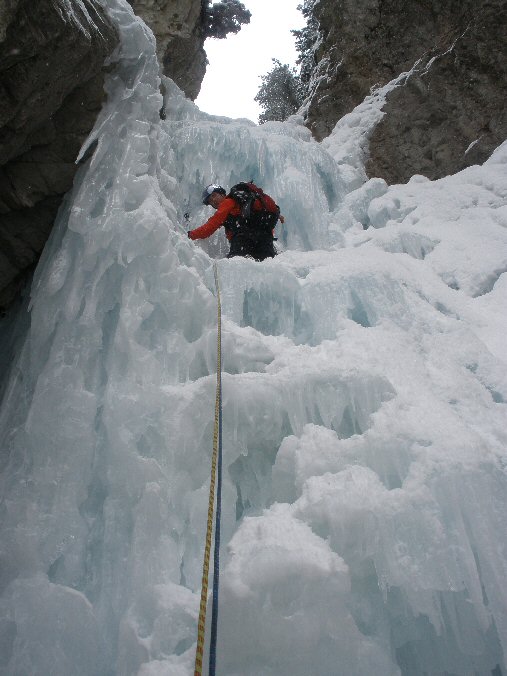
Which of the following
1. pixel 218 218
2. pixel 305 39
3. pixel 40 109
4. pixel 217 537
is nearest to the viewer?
pixel 217 537

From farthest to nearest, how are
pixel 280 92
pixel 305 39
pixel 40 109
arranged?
pixel 280 92 → pixel 305 39 → pixel 40 109

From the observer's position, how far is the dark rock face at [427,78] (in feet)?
25.2

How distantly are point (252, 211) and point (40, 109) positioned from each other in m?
2.47

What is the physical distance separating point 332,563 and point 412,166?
761 cm

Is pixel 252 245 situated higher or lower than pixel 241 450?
higher

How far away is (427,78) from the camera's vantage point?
8289 millimetres

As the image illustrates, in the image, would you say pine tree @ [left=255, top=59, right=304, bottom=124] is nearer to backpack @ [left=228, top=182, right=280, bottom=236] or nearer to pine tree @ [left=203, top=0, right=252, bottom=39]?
pine tree @ [left=203, top=0, right=252, bottom=39]

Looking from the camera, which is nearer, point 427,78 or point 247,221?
point 247,221

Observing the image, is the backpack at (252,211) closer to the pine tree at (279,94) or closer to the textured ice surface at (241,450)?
the textured ice surface at (241,450)

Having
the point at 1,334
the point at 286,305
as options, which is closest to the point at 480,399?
the point at 286,305

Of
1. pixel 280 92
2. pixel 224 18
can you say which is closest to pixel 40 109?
pixel 224 18

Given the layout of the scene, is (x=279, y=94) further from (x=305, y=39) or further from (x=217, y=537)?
(x=217, y=537)

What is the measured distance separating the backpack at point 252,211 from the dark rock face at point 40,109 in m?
1.77

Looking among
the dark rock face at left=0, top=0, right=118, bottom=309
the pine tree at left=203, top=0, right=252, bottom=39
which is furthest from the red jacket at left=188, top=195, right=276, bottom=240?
the pine tree at left=203, top=0, right=252, bottom=39
